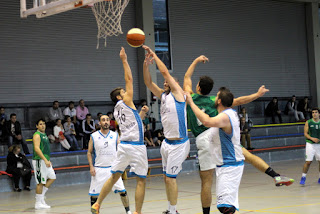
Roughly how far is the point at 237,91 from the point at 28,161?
12.6 meters

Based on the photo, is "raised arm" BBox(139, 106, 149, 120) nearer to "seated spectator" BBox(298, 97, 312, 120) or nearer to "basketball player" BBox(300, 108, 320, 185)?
"basketball player" BBox(300, 108, 320, 185)

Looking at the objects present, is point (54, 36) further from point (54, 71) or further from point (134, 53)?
point (134, 53)

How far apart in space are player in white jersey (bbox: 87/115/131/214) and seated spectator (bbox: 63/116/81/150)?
8.13m

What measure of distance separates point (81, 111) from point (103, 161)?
9850 millimetres

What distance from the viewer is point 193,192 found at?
10.9 meters

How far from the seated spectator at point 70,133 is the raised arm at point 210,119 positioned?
1144 cm

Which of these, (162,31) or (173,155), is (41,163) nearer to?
(173,155)

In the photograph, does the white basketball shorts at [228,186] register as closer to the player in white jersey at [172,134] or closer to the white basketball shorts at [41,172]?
the player in white jersey at [172,134]

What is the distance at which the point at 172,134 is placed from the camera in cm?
697

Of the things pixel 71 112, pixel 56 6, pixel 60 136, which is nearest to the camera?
pixel 56 6

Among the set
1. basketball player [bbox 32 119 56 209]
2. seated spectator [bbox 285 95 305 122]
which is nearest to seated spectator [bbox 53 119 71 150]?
basketball player [bbox 32 119 56 209]

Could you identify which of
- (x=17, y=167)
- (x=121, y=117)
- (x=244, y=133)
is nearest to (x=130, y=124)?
(x=121, y=117)

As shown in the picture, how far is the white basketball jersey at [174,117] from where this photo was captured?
6.96m

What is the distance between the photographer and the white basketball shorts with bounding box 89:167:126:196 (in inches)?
313
